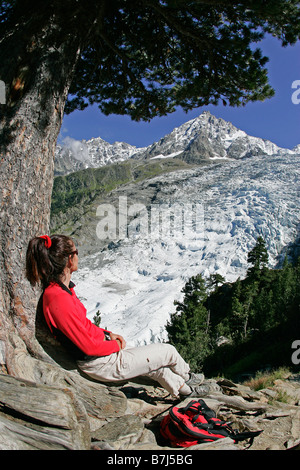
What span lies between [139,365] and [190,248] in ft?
184

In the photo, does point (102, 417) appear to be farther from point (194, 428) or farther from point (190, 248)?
point (190, 248)

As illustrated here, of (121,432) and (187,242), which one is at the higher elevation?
(187,242)

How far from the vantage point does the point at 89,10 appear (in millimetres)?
4500

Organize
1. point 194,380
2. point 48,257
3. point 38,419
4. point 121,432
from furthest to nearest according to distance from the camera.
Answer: point 194,380, point 48,257, point 121,432, point 38,419

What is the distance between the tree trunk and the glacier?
Result: 34.7m

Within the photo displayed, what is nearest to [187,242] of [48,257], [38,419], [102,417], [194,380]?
[194,380]

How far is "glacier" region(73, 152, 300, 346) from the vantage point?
1732 inches

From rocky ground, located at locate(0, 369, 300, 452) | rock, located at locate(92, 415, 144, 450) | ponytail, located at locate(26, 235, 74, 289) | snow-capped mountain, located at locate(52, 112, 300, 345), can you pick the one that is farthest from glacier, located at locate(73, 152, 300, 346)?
ponytail, located at locate(26, 235, 74, 289)

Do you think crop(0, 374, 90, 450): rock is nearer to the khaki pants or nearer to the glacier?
the khaki pants

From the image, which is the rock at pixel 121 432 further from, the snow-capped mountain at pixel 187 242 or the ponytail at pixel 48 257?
the snow-capped mountain at pixel 187 242

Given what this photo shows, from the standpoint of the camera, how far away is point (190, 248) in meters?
58.6

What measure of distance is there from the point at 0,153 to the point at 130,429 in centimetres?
310

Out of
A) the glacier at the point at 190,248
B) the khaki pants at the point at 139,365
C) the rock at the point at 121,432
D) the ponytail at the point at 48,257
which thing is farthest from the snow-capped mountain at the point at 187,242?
the ponytail at the point at 48,257

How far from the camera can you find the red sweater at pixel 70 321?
2.74 metres
